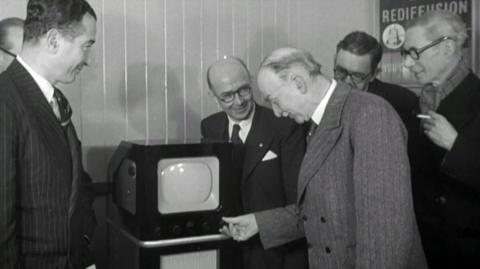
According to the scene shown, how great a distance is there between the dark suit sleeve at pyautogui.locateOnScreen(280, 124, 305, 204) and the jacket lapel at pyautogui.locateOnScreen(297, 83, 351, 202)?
0.51 meters

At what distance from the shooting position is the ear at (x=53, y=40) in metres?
1.50

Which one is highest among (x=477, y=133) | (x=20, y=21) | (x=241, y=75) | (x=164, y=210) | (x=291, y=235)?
(x=20, y=21)

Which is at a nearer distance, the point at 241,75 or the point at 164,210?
the point at 164,210

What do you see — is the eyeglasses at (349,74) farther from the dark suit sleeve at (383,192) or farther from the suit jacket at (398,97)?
the dark suit sleeve at (383,192)

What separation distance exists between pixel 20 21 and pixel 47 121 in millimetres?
913

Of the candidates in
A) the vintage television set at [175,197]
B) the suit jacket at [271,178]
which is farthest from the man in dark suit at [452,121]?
the vintage television set at [175,197]

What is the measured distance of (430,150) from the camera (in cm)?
221

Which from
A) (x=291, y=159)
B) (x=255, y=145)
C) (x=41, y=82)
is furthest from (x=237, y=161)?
(x=41, y=82)

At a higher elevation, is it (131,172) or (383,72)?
(383,72)

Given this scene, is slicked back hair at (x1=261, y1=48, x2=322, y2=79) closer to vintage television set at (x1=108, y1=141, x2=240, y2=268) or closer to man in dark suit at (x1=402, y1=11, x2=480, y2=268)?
vintage television set at (x1=108, y1=141, x2=240, y2=268)

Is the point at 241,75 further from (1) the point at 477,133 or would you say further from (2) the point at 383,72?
(2) the point at 383,72

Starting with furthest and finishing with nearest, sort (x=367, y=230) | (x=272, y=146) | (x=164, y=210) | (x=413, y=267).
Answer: (x=272, y=146) < (x=164, y=210) < (x=413, y=267) < (x=367, y=230)

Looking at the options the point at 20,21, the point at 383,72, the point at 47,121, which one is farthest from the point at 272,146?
the point at 383,72

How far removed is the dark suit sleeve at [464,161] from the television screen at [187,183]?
80 centimetres
